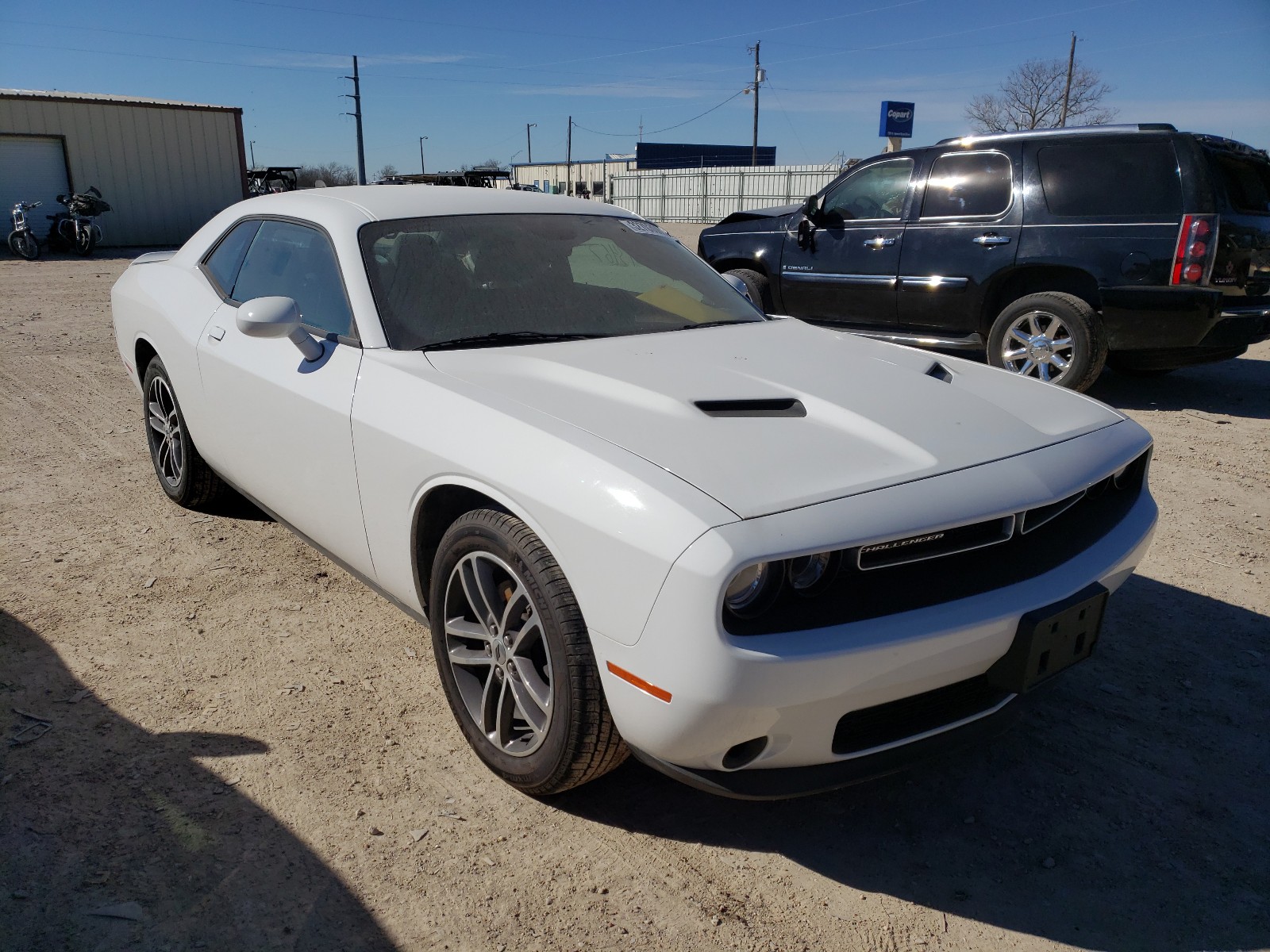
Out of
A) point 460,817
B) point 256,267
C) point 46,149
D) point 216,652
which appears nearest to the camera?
point 460,817

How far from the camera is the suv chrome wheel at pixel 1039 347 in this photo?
6727 millimetres

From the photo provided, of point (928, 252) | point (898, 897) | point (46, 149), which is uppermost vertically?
point (46, 149)

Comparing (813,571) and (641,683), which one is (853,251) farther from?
(641,683)

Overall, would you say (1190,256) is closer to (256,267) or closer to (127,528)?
(256,267)

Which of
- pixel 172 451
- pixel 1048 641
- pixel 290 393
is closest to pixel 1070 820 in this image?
pixel 1048 641

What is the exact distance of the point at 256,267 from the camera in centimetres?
382

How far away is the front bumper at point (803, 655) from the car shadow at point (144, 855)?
0.81m

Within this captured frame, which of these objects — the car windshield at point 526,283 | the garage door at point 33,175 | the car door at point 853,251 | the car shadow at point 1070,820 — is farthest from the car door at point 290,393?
the garage door at point 33,175

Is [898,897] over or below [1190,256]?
below

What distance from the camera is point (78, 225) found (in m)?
20.4

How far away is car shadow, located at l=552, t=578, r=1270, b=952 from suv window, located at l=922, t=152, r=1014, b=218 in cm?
486

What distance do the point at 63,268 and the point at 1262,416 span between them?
62.8ft

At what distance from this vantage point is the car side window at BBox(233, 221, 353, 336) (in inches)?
125

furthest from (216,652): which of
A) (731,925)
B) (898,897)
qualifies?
(898,897)
